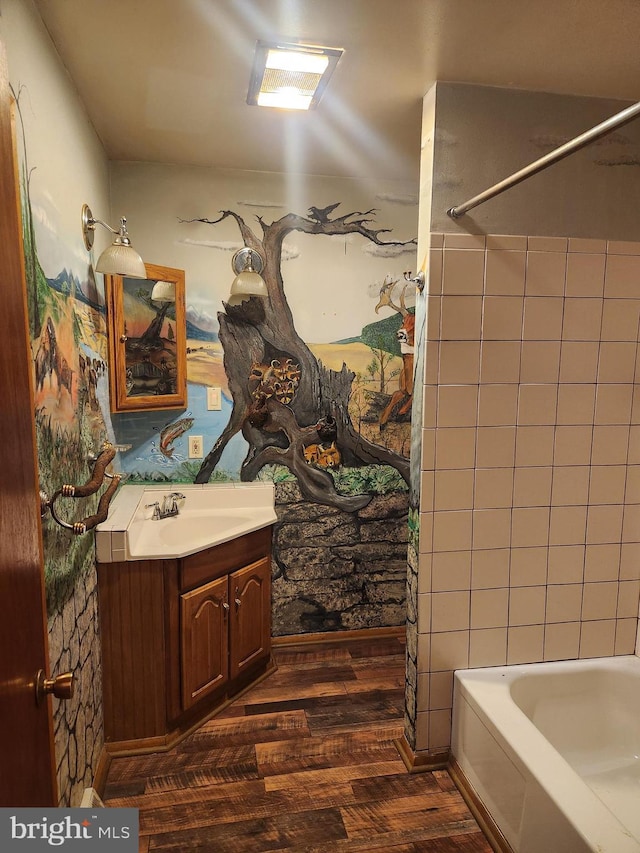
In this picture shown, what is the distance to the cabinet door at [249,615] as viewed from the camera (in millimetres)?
2590

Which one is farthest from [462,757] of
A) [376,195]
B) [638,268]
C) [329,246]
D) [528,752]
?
[376,195]

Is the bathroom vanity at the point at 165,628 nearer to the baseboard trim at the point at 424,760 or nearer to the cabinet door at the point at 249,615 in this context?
the cabinet door at the point at 249,615

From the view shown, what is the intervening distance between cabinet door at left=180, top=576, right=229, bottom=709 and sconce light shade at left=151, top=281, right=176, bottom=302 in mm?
1368

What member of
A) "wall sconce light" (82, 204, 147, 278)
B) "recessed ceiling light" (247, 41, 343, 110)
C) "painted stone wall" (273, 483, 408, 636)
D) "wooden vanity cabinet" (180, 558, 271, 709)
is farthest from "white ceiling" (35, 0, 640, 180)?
"wooden vanity cabinet" (180, 558, 271, 709)

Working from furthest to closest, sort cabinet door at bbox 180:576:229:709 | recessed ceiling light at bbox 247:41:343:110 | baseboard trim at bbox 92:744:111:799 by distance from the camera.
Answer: cabinet door at bbox 180:576:229:709, baseboard trim at bbox 92:744:111:799, recessed ceiling light at bbox 247:41:343:110

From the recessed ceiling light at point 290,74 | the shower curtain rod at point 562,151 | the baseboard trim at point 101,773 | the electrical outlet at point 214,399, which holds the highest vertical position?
the recessed ceiling light at point 290,74

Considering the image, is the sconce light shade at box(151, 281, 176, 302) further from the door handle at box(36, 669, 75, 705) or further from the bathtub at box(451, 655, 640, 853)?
the bathtub at box(451, 655, 640, 853)

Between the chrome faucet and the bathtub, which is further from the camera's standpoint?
the chrome faucet

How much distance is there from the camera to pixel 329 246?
2967 millimetres

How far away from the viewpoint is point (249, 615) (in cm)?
269

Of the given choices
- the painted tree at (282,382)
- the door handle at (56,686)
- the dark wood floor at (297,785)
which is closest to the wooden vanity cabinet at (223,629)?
the dark wood floor at (297,785)

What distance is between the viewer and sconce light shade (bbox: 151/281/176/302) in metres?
A: 2.69

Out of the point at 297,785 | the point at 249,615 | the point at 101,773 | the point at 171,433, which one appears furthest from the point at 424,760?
the point at 171,433

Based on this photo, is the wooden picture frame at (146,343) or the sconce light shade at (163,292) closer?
the wooden picture frame at (146,343)
